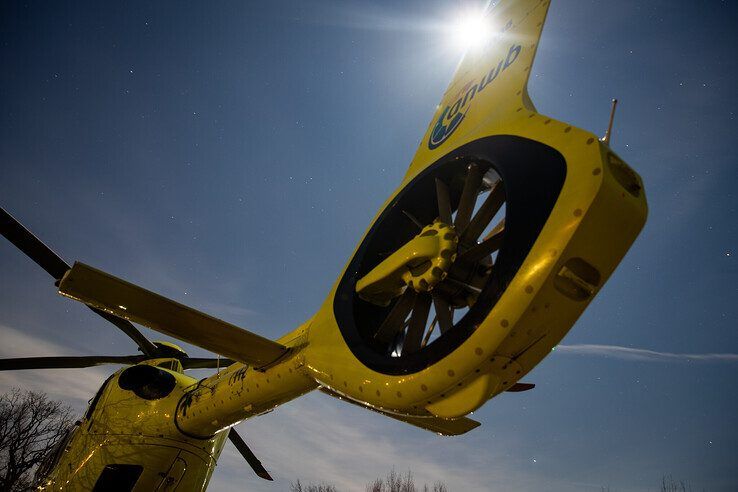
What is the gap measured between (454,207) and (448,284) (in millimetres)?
785

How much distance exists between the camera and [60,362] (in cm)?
520

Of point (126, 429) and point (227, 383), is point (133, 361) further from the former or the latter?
point (227, 383)

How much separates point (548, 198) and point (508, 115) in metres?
0.81

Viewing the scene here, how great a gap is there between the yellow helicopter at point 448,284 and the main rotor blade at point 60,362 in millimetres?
48

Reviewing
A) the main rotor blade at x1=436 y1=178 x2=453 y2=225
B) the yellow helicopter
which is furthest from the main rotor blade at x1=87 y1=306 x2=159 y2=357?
the main rotor blade at x1=436 y1=178 x2=453 y2=225

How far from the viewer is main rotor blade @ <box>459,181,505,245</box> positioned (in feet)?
8.69

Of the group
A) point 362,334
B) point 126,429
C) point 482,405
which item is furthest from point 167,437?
point 482,405

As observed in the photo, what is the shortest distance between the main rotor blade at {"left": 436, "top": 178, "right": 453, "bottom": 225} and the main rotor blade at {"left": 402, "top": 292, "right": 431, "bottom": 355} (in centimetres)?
54

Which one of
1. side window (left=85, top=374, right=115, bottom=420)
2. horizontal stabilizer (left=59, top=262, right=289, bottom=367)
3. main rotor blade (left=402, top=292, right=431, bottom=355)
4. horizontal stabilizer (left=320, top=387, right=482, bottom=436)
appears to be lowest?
side window (left=85, top=374, right=115, bottom=420)

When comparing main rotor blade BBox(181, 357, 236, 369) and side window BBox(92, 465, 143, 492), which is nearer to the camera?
side window BBox(92, 465, 143, 492)

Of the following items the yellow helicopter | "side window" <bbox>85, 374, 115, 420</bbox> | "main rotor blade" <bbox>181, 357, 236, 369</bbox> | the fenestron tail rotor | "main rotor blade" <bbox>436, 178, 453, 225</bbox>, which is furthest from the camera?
"main rotor blade" <bbox>181, 357, 236, 369</bbox>

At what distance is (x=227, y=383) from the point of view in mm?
4227

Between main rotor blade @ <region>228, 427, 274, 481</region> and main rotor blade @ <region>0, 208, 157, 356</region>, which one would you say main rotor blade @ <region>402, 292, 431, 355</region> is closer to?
main rotor blade @ <region>0, 208, 157, 356</region>

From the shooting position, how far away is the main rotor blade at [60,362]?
458cm
